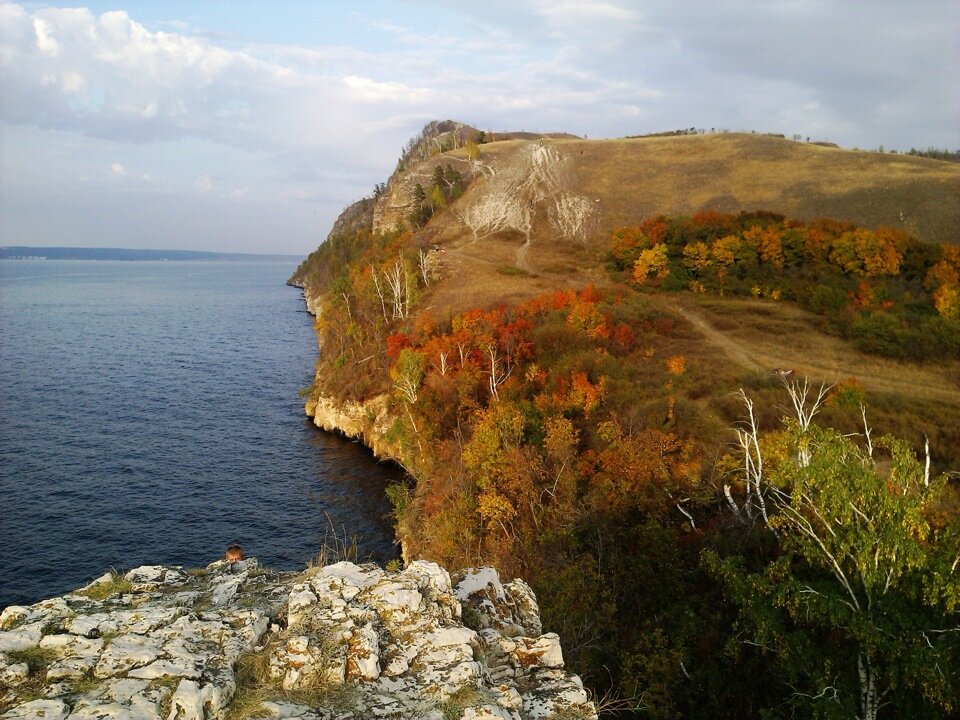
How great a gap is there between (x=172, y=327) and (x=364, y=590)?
108 meters

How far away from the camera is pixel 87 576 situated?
97.4 feet

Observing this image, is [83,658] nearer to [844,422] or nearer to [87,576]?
[87,576]

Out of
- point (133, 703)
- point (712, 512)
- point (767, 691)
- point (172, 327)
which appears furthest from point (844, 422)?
point (172, 327)

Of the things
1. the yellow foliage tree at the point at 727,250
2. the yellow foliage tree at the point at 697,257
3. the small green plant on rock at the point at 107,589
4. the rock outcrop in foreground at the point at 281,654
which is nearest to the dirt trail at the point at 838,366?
the yellow foliage tree at the point at 727,250

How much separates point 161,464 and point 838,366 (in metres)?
48.0

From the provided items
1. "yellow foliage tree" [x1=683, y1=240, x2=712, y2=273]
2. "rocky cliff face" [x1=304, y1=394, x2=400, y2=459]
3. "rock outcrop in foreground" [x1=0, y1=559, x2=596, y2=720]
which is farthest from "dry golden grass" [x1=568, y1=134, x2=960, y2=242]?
"rock outcrop in foreground" [x1=0, y1=559, x2=596, y2=720]

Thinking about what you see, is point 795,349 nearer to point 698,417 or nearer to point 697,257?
point 698,417

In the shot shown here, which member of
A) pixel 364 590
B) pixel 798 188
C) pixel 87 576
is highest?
pixel 798 188

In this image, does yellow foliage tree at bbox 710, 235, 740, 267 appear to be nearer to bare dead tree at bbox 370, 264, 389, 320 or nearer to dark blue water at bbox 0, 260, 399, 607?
bare dead tree at bbox 370, 264, 389, 320

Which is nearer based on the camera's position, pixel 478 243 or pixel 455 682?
pixel 455 682

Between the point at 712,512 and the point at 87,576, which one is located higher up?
the point at 712,512

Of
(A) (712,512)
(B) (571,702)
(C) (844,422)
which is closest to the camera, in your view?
(B) (571,702)

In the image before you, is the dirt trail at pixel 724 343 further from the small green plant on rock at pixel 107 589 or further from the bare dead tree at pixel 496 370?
the small green plant on rock at pixel 107 589

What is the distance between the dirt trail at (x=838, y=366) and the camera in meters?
34.5
